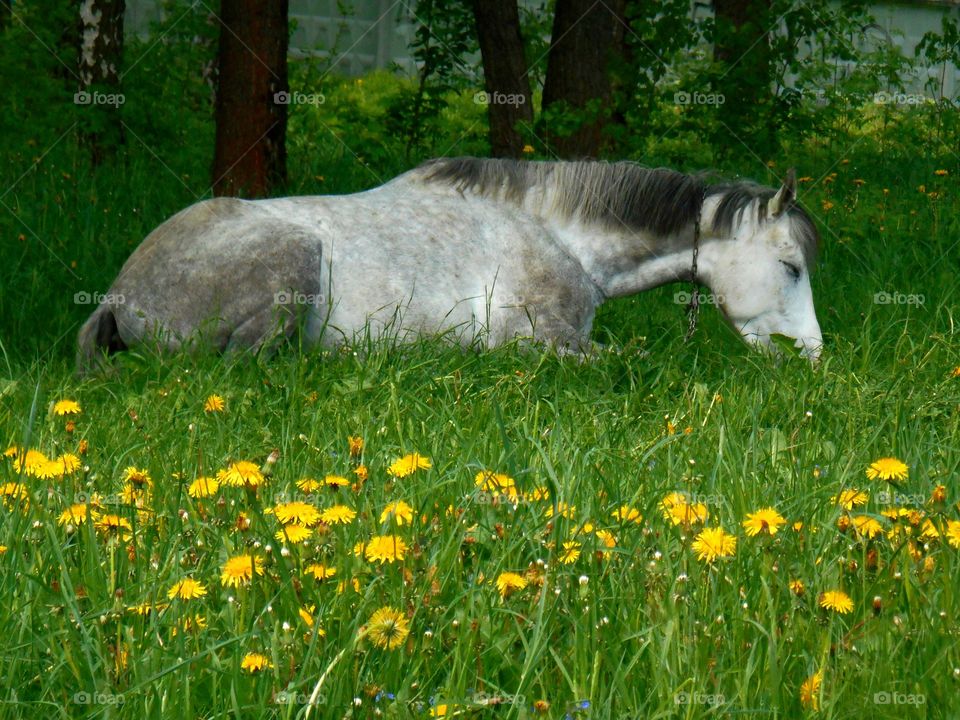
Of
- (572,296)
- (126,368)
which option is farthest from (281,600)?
(572,296)

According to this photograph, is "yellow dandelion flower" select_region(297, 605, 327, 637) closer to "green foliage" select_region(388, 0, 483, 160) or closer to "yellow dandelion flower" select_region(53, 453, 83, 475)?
"yellow dandelion flower" select_region(53, 453, 83, 475)

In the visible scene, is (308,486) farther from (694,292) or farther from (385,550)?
(694,292)

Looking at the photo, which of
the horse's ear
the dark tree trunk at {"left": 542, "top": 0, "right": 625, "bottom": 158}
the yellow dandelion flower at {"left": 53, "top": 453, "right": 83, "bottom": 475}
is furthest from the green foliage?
the yellow dandelion flower at {"left": 53, "top": 453, "right": 83, "bottom": 475}

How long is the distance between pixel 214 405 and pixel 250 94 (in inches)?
197

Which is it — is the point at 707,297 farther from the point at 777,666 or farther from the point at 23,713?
the point at 23,713

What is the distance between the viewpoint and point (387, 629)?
7.53 ft

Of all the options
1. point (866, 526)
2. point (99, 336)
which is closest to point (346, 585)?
point (866, 526)

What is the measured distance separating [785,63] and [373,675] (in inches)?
371

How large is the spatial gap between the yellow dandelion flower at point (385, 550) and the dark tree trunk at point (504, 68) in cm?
862

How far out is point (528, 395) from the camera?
480 cm

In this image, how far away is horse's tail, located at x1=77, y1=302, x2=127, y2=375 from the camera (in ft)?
19.0

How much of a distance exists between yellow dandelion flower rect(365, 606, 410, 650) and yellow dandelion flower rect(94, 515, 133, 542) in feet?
2.46

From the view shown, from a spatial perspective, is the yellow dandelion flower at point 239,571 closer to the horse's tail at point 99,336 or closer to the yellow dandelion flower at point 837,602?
the yellow dandelion flower at point 837,602

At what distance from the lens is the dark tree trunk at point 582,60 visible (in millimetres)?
10984
